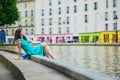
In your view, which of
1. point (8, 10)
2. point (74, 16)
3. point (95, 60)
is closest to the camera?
point (95, 60)

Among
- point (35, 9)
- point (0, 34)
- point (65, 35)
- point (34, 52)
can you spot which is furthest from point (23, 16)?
point (34, 52)

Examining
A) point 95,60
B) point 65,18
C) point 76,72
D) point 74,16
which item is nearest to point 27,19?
point 65,18

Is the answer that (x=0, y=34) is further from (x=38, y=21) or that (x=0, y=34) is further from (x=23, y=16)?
(x=23, y=16)

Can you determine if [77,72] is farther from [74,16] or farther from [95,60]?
[74,16]

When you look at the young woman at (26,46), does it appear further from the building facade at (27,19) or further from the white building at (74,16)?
the building facade at (27,19)

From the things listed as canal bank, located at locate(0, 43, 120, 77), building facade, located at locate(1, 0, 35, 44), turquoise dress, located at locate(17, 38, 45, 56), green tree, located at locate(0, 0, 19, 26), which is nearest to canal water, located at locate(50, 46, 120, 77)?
canal bank, located at locate(0, 43, 120, 77)

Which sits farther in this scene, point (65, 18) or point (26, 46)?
point (65, 18)

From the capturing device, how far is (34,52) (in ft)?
46.9

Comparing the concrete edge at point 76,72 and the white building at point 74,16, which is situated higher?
the white building at point 74,16

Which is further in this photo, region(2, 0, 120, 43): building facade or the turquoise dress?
region(2, 0, 120, 43): building facade

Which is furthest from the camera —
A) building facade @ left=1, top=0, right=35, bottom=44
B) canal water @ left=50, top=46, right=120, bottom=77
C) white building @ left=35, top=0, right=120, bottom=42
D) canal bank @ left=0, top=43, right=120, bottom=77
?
building facade @ left=1, top=0, right=35, bottom=44

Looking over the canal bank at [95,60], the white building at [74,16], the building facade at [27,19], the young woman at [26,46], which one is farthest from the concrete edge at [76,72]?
the building facade at [27,19]

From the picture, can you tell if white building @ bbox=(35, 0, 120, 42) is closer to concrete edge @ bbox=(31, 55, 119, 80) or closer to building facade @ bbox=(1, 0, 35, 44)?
building facade @ bbox=(1, 0, 35, 44)

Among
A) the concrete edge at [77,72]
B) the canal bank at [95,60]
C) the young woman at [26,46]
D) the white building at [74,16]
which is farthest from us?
the white building at [74,16]
